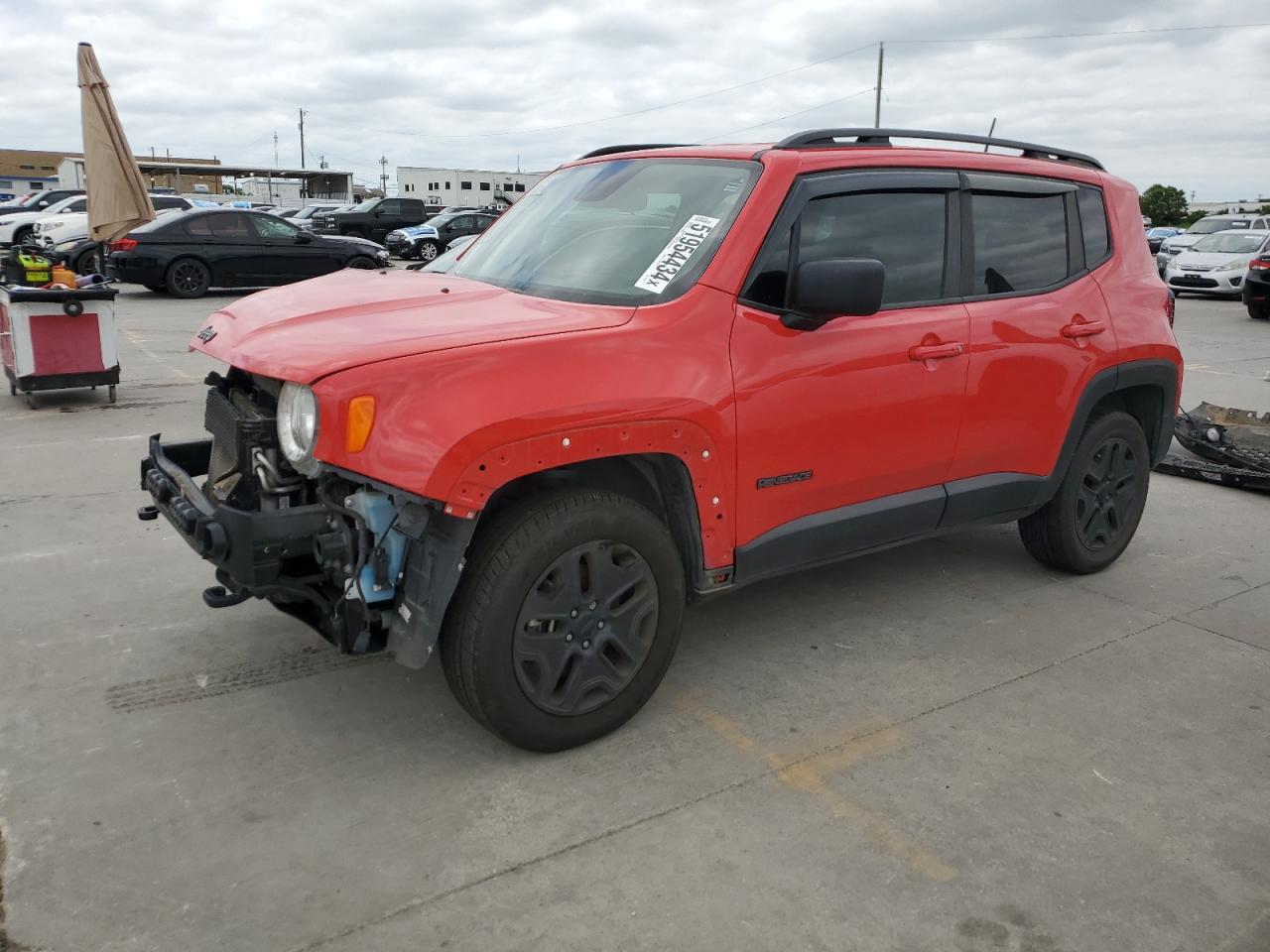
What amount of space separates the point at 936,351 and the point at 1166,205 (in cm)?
6031

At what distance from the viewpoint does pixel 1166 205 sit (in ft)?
Result: 182

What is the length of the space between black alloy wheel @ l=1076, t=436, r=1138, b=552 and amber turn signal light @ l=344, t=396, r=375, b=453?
3353 millimetres

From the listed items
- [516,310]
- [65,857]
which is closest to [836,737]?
[516,310]

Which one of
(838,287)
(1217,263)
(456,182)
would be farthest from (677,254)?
(456,182)

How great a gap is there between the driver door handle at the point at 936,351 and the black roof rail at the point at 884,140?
826 mm

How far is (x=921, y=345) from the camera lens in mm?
3752

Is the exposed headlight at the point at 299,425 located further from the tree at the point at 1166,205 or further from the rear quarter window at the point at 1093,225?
the tree at the point at 1166,205

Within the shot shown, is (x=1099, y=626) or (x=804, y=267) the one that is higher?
(x=804, y=267)

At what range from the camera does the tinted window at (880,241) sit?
341 centimetres

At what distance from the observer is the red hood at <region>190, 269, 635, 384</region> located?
111 inches

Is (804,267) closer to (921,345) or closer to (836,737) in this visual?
(921,345)

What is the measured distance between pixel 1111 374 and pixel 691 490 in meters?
2.37

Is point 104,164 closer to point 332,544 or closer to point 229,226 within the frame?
point 229,226

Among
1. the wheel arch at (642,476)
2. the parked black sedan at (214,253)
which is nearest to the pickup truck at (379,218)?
the parked black sedan at (214,253)
